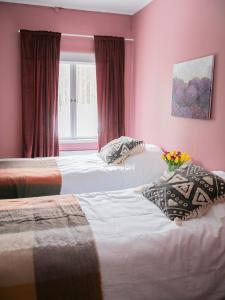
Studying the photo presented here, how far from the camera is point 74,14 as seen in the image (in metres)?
4.01

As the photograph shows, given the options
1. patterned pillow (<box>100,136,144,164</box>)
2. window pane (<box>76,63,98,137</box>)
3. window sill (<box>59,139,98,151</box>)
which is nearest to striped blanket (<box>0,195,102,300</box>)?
patterned pillow (<box>100,136,144,164</box>)

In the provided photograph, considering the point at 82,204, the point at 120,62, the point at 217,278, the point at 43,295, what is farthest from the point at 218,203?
the point at 120,62

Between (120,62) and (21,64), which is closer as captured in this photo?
(21,64)

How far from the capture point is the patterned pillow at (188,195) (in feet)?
5.88

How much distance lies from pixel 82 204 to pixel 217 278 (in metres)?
0.93

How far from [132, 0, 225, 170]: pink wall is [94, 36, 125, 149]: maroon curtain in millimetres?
223

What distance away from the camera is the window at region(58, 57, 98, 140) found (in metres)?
4.27

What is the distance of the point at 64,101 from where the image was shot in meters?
4.30

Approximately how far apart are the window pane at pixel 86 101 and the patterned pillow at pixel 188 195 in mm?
2582

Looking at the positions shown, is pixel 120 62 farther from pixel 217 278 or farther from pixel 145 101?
pixel 217 278

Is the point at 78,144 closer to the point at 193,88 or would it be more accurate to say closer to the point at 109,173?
the point at 109,173

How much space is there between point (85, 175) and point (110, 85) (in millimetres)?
1816

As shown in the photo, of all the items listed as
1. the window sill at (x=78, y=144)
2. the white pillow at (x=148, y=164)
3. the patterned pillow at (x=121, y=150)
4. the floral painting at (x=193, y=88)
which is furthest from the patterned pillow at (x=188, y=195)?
the window sill at (x=78, y=144)

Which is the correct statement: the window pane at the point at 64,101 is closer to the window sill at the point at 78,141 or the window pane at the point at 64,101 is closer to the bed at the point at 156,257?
the window sill at the point at 78,141
